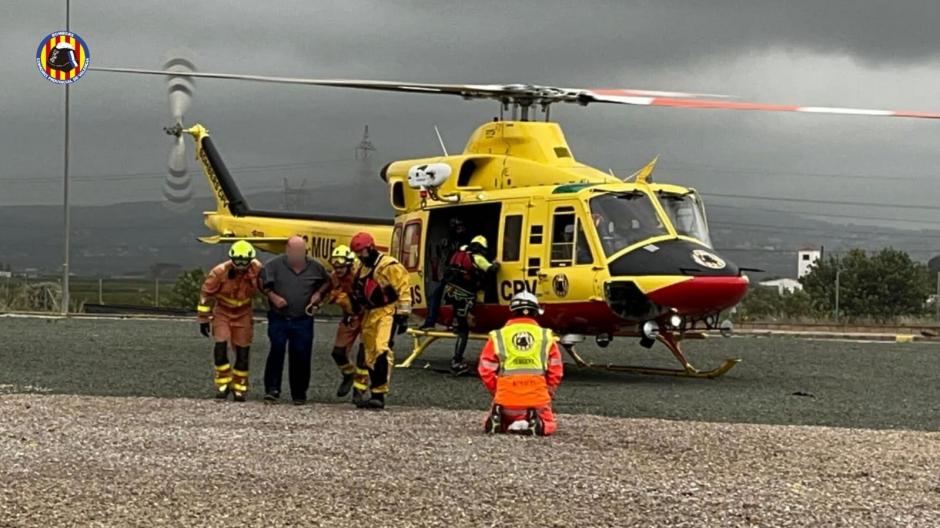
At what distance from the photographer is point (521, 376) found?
1073 cm

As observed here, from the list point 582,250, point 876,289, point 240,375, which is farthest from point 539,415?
point 876,289

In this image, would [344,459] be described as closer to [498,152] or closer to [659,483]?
[659,483]

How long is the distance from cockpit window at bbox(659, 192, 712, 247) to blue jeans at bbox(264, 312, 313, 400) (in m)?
5.08

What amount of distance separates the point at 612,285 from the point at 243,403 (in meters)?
4.90

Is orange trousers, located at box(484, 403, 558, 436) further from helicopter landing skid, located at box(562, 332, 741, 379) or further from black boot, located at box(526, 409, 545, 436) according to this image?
helicopter landing skid, located at box(562, 332, 741, 379)

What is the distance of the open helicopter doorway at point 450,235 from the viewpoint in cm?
1723

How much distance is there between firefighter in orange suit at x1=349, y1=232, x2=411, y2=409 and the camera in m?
12.9

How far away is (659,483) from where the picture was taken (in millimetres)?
8430

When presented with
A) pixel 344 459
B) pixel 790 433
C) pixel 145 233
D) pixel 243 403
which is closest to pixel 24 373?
pixel 243 403

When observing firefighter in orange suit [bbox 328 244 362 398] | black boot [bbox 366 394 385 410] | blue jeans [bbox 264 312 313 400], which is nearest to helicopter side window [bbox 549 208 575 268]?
firefighter in orange suit [bbox 328 244 362 398]

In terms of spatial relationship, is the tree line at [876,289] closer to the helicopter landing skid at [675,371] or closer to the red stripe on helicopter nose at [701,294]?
the helicopter landing skid at [675,371]

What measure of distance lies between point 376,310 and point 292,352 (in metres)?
1.00

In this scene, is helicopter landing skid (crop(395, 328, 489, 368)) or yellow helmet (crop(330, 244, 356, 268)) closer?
yellow helmet (crop(330, 244, 356, 268))

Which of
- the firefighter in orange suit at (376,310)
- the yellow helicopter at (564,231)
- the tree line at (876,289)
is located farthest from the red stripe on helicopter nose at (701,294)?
the tree line at (876,289)
